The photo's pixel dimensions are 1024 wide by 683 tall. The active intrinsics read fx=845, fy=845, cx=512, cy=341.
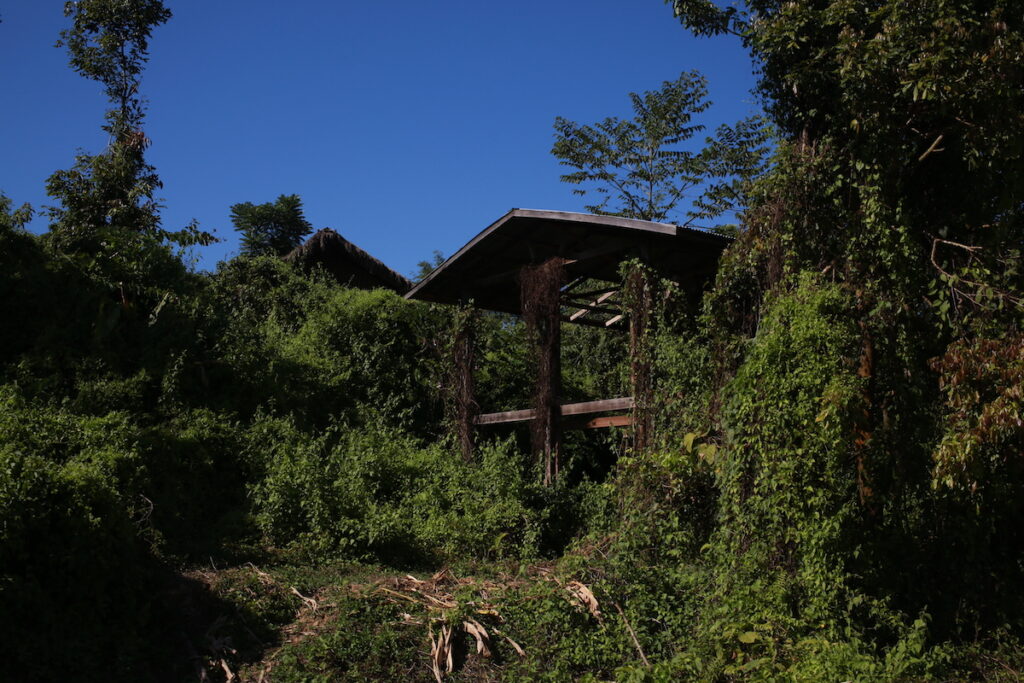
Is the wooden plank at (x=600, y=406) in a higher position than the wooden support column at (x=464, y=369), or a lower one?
lower

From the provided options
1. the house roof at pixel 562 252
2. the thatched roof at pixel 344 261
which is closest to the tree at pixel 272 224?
the thatched roof at pixel 344 261

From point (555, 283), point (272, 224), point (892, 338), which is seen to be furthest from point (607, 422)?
point (272, 224)

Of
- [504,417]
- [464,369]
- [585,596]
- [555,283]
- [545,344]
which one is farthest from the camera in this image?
[464,369]

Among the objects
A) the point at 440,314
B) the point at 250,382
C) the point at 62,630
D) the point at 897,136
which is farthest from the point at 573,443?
the point at 62,630

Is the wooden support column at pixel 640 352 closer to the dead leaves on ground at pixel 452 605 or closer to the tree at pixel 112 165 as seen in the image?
the dead leaves on ground at pixel 452 605

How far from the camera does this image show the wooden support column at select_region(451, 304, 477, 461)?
12633 millimetres

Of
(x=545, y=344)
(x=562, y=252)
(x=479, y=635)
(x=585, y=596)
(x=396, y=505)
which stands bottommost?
(x=479, y=635)

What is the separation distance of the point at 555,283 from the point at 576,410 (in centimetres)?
171

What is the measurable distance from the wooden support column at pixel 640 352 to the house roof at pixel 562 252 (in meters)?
0.52

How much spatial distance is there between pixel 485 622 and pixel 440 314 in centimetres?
857

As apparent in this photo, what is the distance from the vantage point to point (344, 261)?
19500mm

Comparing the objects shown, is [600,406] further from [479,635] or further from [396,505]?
[479,635]

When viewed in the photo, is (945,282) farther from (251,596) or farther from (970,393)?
(251,596)

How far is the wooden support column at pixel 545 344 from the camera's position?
36.9 ft
